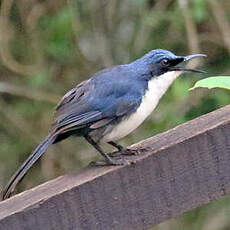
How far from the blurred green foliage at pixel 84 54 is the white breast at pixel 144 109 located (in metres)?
2.83

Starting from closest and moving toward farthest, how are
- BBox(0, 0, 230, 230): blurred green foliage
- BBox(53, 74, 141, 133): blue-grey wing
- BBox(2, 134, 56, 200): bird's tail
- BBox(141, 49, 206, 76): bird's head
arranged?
BBox(2, 134, 56, 200): bird's tail → BBox(53, 74, 141, 133): blue-grey wing → BBox(141, 49, 206, 76): bird's head → BBox(0, 0, 230, 230): blurred green foliage

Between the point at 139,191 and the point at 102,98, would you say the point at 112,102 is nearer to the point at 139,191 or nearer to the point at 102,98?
the point at 102,98

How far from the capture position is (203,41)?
668 cm

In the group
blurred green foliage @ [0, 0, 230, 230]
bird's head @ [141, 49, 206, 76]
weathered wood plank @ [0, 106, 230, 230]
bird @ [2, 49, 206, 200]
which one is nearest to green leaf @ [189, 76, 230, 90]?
weathered wood plank @ [0, 106, 230, 230]

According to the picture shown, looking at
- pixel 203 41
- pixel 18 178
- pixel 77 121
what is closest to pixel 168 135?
pixel 18 178

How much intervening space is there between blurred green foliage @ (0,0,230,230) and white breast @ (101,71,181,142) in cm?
283

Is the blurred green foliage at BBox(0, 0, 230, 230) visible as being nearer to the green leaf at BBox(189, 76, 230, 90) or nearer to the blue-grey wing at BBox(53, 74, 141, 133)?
the blue-grey wing at BBox(53, 74, 141, 133)

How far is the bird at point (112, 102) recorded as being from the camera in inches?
111

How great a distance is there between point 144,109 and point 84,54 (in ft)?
11.7

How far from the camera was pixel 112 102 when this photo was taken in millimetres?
2900

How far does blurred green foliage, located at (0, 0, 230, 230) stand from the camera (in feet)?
20.4

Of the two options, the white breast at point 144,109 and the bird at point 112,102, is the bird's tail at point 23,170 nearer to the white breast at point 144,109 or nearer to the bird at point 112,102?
the bird at point 112,102

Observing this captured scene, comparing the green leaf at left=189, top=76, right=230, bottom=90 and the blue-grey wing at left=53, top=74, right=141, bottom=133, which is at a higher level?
the green leaf at left=189, top=76, right=230, bottom=90

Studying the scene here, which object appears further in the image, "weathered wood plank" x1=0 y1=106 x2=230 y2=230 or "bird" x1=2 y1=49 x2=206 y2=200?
"bird" x1=2 y1=49 x2=206 y2=200
